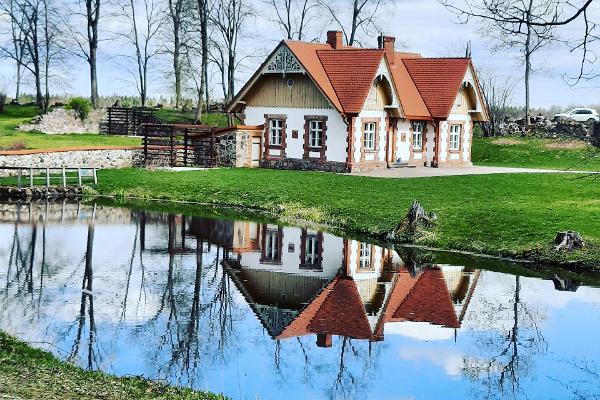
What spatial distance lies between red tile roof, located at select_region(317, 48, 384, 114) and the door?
4.56 m

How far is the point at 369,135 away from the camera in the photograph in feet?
145

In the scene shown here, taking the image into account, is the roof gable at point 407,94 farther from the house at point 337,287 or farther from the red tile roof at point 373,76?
the house at point 337,287

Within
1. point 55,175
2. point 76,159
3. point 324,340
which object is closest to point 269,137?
point 76,159

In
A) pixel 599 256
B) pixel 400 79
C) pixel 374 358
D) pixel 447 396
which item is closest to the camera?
pixel 447 396

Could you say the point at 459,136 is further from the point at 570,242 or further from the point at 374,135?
the point at 570,242

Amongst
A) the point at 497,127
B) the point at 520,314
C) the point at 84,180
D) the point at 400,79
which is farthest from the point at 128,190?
the point at 497,127

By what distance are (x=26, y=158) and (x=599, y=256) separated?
2431 centimetres

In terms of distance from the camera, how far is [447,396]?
1327cm

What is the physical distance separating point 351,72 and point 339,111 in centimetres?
253

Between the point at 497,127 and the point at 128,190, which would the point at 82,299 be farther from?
the point at 497,127

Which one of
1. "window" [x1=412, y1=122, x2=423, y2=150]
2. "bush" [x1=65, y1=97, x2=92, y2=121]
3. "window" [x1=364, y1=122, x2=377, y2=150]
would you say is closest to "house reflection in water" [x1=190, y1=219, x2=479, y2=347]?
"window" [x1=364, y1=122, x2=377, y2=150]

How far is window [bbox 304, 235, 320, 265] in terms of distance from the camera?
77.8ft

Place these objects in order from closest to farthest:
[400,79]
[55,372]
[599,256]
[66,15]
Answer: [55,372], [599,256], [400,79], [66,15]

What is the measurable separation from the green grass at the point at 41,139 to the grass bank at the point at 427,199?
20.5ft
